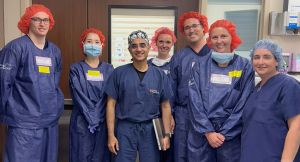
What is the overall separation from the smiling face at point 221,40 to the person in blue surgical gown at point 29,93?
1383 mm

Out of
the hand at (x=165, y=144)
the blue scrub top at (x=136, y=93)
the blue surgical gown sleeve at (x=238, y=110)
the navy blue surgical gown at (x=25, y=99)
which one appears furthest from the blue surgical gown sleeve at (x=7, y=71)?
the blue surgical gown sleeve at (x=238, y=110)

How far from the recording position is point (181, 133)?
2053mm

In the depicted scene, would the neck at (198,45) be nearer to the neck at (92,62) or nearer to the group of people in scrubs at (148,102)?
the group of people in scrubs at (148,102)

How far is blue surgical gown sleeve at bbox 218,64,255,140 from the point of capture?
5.55 ft

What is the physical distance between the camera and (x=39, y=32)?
6.44 ft

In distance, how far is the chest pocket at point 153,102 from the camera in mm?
1857

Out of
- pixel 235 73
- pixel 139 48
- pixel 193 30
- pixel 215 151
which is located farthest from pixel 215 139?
pixel 193 30

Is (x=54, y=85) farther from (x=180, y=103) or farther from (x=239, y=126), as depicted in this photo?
(x=239, y=126)

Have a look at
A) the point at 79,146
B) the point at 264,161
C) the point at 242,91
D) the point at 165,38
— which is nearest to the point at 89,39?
the point at 165,38

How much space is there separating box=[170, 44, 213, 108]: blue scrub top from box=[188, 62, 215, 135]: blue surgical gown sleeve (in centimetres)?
24

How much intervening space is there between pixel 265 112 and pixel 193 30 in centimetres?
102

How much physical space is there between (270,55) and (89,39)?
5.19ft

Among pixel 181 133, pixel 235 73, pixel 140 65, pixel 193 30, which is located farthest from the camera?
pixel 193 30

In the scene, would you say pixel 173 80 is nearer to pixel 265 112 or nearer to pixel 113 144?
Result: pixel 113 144
